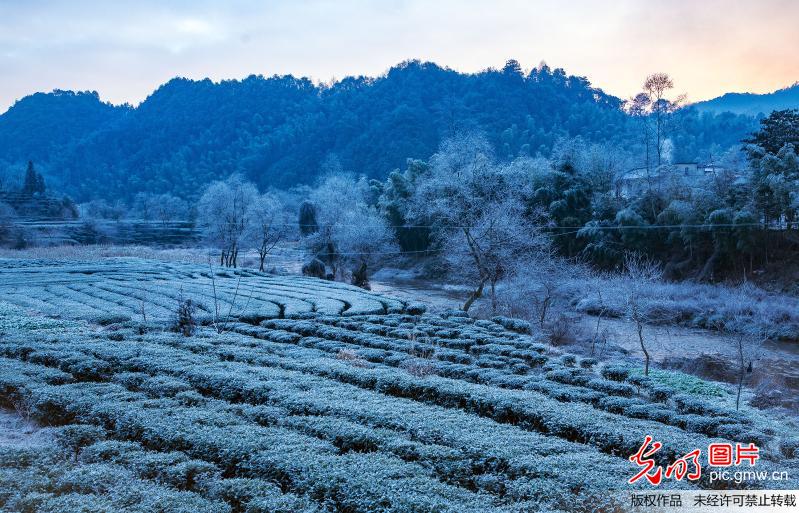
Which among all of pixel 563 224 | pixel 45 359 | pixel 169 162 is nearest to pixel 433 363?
pixel 45 359

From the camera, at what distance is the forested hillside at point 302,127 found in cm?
9800

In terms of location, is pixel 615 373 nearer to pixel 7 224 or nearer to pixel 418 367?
pixel 418 367

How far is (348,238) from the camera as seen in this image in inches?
2010

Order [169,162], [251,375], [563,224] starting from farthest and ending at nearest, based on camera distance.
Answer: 1. [169,162]
2. [563,224]
3. [251,375]

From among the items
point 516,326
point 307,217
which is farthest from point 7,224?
point 516,326

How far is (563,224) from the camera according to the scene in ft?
155

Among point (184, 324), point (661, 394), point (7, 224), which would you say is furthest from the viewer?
point (7, 224)

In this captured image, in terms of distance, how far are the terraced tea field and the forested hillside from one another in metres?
70.9

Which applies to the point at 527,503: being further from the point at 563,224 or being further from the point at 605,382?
the point at 563,224

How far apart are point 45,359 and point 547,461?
12.1 metres

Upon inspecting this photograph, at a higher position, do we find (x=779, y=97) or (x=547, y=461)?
(x=779, y=97)

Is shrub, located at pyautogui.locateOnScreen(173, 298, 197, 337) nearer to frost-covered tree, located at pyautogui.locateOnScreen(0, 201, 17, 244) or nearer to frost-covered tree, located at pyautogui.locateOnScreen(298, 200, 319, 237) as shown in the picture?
frost-covered tree, located at pyautogui.locateOnScreen(298, 200, 319, 237)

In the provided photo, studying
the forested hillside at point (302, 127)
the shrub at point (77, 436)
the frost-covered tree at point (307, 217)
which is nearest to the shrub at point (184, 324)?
the shrub at point (77, 436)

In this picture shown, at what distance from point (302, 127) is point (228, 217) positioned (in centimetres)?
6085
